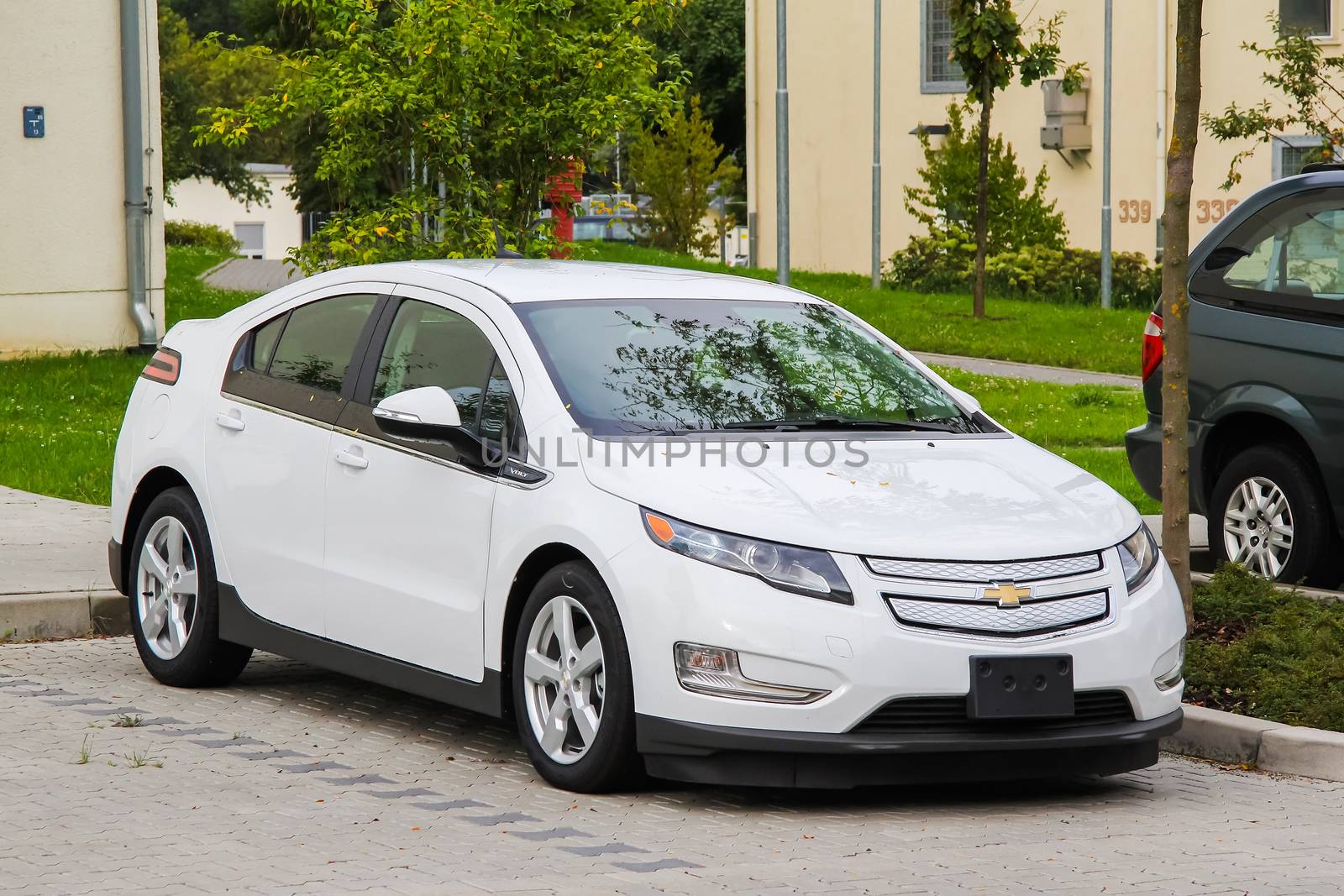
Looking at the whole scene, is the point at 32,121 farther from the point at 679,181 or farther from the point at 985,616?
the point at 679,181

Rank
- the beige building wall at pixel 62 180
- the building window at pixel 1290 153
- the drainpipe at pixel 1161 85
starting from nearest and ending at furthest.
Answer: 1. the beige building wall at pixel 62 180
2. the building window at pixel 1290 153
3. the drainpipe at pixel 1161 85

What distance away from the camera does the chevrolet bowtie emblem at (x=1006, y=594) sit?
18.3 feet

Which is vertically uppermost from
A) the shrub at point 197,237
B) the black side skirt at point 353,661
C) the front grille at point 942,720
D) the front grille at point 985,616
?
the shrub at point 197,237

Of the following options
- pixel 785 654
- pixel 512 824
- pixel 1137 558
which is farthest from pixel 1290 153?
pixel 512 824

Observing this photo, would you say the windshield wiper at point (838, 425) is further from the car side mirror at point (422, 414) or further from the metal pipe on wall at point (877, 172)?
the metal pipe on wall at point (877, 172)

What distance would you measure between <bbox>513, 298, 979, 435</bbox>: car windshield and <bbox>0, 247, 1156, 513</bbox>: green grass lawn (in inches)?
224

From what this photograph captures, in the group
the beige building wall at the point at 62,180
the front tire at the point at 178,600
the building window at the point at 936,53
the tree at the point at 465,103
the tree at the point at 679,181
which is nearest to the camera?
the front tire at the point at 178,600

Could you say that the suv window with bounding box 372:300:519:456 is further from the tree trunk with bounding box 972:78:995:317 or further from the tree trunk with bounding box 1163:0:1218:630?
the tree trunk with bounding box 972:78:995:317

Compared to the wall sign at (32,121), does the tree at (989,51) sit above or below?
above

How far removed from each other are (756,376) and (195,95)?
198 ft

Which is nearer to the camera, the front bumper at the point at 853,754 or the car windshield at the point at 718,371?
the front bumper at the point at 853,754

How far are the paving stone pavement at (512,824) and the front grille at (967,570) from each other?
2.38 feet

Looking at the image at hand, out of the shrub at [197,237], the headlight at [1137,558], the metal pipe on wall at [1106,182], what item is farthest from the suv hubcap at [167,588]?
the shrub at [197,237]

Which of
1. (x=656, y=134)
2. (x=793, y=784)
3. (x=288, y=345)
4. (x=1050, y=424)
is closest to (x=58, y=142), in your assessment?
(x=1050, y=424)
